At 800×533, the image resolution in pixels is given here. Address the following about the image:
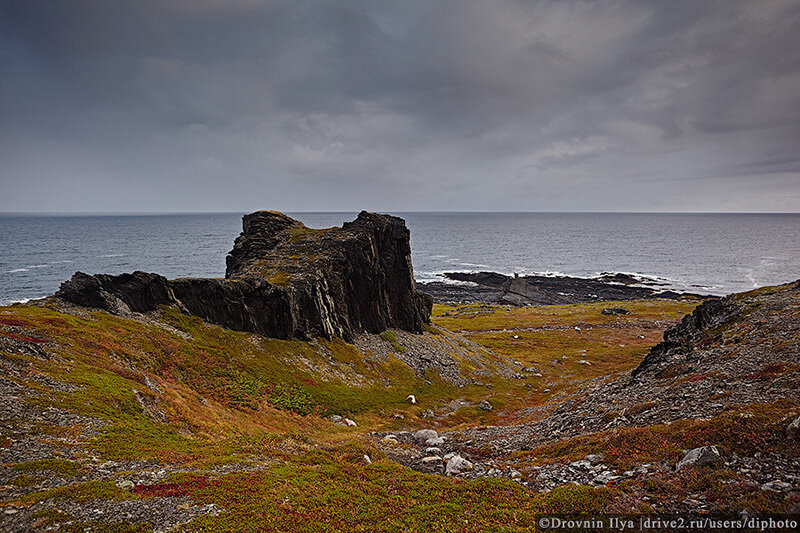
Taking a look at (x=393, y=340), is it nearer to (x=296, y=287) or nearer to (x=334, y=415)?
(x=296, y=287)

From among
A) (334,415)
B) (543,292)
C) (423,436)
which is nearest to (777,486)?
(423,436)

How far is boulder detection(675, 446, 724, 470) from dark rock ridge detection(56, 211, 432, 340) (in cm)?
4540

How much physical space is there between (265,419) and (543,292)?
16681 centimetres

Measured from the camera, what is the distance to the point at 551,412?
4250 cm

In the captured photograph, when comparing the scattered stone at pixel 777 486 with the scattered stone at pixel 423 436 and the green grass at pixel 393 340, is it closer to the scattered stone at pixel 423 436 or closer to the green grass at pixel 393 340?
the scattered stone at pixel 423 436

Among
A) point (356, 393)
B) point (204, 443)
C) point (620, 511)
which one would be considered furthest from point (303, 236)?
point (620, 511)

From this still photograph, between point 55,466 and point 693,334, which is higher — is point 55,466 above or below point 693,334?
below

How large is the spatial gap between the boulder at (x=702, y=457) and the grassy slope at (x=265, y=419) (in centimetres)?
348

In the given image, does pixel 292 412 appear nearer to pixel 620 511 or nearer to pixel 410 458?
pixel 410 458

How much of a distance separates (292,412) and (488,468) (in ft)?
74.0

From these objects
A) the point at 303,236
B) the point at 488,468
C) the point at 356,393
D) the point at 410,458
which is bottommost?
the point at 356,393

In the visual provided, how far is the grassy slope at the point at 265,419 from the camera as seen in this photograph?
53.6ft

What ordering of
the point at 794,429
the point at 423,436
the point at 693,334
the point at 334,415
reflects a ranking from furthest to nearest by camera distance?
1. the point at 693,334
2. the point at 334,415
3. the point at 423,436
4. the point at 794,429

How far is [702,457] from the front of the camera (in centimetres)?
1739
